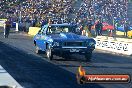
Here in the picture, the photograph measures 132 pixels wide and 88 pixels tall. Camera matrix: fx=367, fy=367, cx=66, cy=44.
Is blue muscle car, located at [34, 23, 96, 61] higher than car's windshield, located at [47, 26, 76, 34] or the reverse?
the reverse

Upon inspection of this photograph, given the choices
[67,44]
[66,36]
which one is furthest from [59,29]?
[67,44]

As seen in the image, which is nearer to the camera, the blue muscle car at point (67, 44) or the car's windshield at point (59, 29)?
the blue muscle car at point (67, 44)

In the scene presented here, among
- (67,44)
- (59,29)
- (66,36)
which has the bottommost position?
(67,44)

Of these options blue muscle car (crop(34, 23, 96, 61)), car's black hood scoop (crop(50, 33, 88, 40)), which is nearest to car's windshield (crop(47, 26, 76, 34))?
blue muscle car (crop(34, 23, 96, 61))

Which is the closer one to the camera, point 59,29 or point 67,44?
point 67,44

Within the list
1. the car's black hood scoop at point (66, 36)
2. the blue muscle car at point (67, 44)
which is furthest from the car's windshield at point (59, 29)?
the car's black hood scoop at point (66, 36)

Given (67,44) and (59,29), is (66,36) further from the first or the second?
(59,29)

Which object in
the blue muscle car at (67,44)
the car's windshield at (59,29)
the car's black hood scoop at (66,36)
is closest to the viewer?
the blue muscle car at (67,44)

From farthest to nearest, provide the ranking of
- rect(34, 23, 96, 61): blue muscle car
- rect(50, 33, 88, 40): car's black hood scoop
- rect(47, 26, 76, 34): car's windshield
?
rect(47, 26, 76, 34): car's windshield < rect(50, 33, 88, 40): car's black hood scoop < rect(34, 23, 96, 61): blue muscle car

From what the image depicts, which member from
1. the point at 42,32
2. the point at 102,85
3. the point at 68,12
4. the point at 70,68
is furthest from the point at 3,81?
the point at 68,12

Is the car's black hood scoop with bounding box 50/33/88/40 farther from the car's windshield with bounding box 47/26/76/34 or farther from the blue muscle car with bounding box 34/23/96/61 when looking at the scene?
the car's windshield with bounding box 47/26/76/34

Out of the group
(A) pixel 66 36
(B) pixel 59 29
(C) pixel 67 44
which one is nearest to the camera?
(C) pixel 67 44

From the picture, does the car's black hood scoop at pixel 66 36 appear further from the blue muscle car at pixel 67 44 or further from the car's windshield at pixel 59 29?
the car's windshield at pixel 59 29

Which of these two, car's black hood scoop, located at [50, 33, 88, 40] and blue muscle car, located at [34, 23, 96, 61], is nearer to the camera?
blue muscle car, located at [34, 23, 96, 61]
